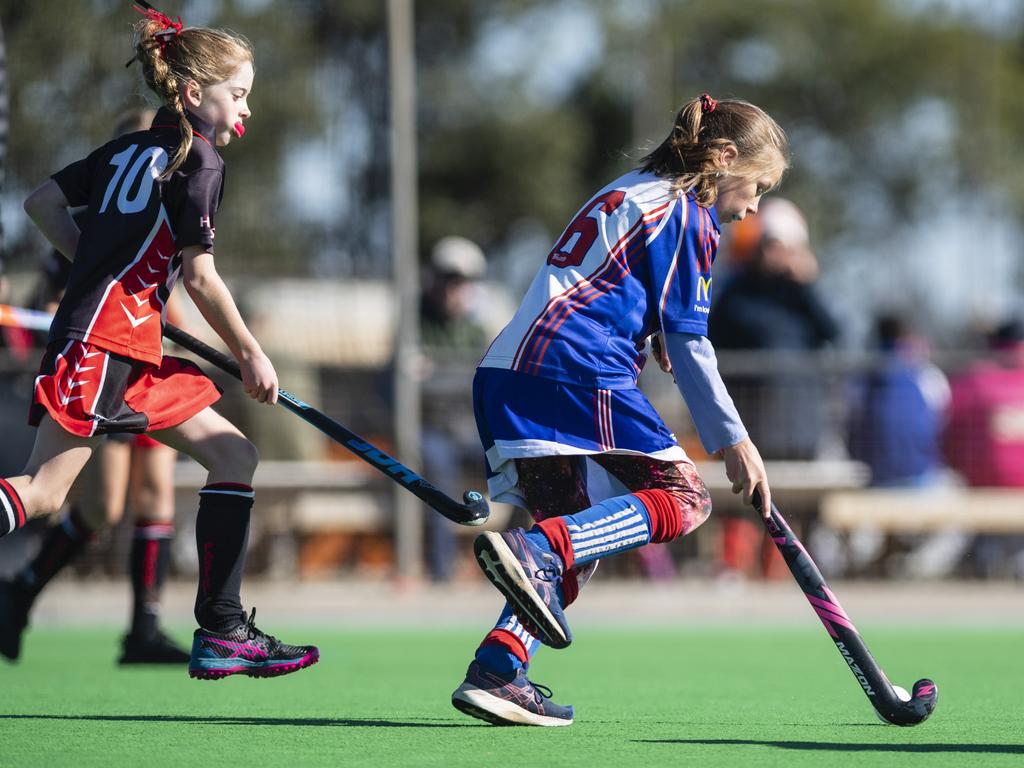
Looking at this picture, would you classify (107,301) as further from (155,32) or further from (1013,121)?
(1013,121)

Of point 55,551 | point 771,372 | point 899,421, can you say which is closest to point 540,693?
point 55,551

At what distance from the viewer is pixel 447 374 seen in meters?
11.8

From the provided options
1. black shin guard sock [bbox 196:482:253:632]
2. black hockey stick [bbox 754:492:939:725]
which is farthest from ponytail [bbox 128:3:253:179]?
black hockey stick [bbox 754:492:939:725]

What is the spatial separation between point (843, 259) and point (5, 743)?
4249 centimetres

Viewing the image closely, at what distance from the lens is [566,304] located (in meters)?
4.73

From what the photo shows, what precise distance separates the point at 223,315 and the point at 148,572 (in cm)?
211

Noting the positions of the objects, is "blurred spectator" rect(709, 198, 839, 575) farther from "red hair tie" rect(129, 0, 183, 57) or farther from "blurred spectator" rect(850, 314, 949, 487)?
"red hair tie" rect(129, 0, 183, 57)

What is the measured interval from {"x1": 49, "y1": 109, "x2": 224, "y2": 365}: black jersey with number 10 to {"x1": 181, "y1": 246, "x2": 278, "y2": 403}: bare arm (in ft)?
0.17

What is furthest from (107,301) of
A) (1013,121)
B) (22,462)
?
(1013,121)

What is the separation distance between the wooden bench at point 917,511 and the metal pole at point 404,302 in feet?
8.97

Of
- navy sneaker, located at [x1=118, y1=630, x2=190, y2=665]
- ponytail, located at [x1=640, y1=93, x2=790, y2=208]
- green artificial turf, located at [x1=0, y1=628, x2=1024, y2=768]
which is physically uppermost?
ponytail, located at [x1=640, y1=93, x2=790, y2=208]

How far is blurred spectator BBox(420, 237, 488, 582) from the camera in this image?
11367 mm

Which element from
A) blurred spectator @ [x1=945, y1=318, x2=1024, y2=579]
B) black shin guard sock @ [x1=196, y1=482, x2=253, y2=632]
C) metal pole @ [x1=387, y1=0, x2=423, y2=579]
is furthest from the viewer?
blurred spectator @ [x1=945, y1=318, x2=1024, y2=579]

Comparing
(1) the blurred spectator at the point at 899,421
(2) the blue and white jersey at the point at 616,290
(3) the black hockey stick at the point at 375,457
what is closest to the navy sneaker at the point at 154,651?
(3) the black hockey stick at the point at 375,457
